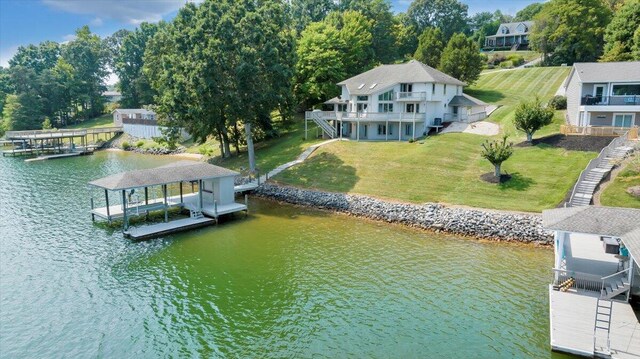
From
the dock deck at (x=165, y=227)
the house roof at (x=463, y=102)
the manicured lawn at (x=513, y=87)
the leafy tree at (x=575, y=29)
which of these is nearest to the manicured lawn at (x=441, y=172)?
the house roof at (x=463, y=102)

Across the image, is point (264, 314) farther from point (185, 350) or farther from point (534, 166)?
point (534, 166)

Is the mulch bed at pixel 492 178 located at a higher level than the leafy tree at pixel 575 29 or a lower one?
lower

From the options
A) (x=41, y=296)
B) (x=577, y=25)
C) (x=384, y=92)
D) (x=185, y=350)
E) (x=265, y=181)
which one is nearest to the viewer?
(x=185, y=350)

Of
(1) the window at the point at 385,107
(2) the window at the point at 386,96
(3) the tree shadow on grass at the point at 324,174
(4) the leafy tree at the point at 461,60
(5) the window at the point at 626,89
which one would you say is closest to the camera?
(3) the tree shadow on grass at the point at 324,174

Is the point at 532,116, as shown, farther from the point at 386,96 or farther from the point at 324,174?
the point at 324,174

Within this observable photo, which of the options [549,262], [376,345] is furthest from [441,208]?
[376,345]

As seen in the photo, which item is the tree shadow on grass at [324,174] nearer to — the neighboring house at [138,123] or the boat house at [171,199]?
the boat house at [171,199]

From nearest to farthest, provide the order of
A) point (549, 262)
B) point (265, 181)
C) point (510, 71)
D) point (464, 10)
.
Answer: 1. point (549, 262)
2. point (265, 181)
3. point (510, 71)
4. point (464, 10)

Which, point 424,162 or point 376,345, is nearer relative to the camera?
point 376,345
